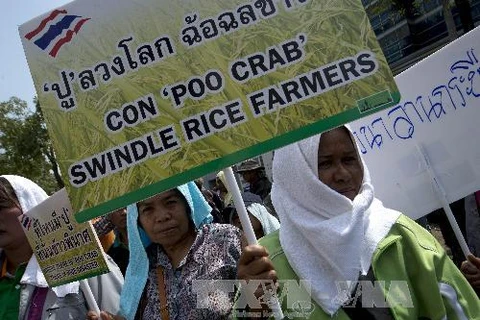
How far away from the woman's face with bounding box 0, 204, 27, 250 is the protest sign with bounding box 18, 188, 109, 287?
0.41ft

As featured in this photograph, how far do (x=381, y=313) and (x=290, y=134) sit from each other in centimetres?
65

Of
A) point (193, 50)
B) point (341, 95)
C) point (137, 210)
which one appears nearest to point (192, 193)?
point (137, 210)

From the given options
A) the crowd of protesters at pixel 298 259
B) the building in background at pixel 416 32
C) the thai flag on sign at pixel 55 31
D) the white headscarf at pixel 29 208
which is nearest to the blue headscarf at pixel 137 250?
the crowd of protesters at pixel 298 259

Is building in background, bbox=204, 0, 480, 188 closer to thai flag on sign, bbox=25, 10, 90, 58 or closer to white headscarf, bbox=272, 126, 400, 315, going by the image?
white headscarf, bbox=272, 126, 400, 315

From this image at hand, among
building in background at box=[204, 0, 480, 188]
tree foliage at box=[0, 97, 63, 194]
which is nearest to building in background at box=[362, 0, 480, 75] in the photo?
building in background at box=[204, 0, 480, 188]

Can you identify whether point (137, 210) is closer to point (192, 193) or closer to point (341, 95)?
point (192, 193)

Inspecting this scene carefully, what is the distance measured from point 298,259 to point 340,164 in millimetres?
368

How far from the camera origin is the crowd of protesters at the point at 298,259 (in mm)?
1623

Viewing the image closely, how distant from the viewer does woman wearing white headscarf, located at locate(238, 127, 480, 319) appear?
5.28 ft

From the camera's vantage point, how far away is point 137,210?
2.22m

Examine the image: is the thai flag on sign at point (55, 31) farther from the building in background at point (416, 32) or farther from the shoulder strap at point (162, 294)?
the building in background at point (416, 32)

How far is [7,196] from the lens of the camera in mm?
2504

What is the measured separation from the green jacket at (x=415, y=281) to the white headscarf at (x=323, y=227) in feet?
0.13

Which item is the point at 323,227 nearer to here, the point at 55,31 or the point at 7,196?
the point at 55,31
